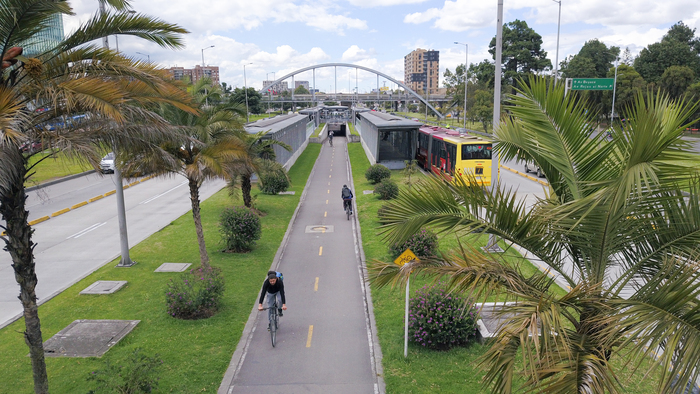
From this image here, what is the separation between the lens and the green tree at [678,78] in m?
52.1

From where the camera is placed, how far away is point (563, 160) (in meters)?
4.80

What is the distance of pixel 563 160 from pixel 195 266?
12.1 metres

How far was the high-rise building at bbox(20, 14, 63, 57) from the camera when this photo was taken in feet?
22.8

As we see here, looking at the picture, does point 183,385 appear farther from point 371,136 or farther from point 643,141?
point 371,136

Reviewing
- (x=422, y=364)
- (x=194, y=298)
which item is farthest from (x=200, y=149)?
(x=422, y=364)

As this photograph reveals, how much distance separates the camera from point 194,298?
10750 millimetres

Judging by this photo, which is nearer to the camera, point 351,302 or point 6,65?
point 6,65

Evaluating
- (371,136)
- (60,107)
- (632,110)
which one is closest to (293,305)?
(60,107)

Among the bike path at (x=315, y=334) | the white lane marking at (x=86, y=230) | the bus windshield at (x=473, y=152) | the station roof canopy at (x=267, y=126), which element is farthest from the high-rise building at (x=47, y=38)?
the bus windshield at (x=473, y=152)

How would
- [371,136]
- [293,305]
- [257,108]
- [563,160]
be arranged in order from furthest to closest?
[257,108] → [371,136] → [293,305] → [563,160]

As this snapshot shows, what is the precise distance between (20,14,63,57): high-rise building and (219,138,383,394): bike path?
19.0 ft

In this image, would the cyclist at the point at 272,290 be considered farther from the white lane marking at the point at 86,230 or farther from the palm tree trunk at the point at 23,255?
the white lane marking at the point at 86,230

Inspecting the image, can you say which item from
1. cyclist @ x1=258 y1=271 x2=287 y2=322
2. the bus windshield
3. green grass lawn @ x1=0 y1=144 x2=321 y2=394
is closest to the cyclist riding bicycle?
cyclist @ x1=258 y1=271 x2=287 y2=322

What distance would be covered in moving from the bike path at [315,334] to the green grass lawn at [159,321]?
43cm
